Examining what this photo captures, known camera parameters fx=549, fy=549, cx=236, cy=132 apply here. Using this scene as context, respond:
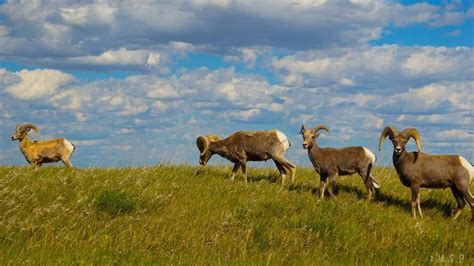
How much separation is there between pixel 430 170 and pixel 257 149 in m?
5.70

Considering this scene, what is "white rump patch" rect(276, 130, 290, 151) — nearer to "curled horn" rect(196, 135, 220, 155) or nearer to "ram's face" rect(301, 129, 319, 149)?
"ram's face" rect(301, 129, 319, 149)

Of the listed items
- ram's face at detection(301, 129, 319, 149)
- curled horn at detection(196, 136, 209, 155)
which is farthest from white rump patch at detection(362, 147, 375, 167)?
curled horn at detection(196, 136, 209, 155)

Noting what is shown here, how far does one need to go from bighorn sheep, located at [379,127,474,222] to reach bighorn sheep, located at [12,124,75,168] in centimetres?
1336

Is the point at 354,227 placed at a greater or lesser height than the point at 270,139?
lesser

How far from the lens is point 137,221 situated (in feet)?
44.2

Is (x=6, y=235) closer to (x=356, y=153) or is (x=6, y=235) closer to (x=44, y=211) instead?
(x=44, y=211)

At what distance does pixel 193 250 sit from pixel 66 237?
2631 millimetres

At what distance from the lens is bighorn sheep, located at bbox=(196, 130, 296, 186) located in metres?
18.4

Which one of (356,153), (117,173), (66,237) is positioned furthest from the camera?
(117,173)

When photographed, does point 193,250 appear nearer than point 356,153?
Yes

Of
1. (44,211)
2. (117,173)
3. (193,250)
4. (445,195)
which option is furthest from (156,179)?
(445,195)

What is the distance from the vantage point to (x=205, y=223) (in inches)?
529

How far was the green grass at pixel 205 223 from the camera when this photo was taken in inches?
439

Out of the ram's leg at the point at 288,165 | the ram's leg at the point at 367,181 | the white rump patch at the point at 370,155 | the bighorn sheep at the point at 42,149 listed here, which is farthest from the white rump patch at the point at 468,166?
the bighorn sheep at the point at 42,149
